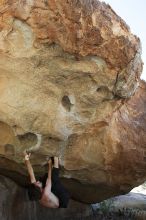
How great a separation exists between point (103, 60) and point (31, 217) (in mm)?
4686

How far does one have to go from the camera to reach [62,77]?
212 inches

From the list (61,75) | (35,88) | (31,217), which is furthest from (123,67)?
(31,217)

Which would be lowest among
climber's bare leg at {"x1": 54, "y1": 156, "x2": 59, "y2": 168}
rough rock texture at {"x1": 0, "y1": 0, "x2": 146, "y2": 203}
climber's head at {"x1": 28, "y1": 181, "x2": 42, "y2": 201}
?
climber's head at {"x1": 28, "y1": 181, "x2": 42, "y2": 201}

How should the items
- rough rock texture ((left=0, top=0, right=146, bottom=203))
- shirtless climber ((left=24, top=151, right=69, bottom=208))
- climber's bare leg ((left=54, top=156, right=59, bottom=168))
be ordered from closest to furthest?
rough rock texture ((left=0, top=0, right=146, bottom=203)), shirtless climber ((left=24, top=151, right=69, bottom=208)), climber's bare leg ((left=54, top=156, right=59, bottom=168))

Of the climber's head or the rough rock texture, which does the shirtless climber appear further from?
the rough rock texture

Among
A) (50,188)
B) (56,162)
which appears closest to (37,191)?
(50,188)

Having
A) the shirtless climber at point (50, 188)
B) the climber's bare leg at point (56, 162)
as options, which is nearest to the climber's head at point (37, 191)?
the shirtless climber at point (50, 188)

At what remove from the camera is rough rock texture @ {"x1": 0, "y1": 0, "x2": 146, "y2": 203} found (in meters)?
4.80

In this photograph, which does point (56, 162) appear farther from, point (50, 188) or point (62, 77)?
point (62, 77)

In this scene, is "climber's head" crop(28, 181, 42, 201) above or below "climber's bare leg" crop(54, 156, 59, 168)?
below

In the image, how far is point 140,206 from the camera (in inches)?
488

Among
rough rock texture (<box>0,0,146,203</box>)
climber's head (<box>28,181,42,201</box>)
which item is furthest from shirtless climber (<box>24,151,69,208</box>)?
rough rock texture (<box>0,0,146,203</box>)

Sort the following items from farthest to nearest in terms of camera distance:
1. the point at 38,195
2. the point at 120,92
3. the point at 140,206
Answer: the point at 140,206, the point at 38,195, the point at 120,92

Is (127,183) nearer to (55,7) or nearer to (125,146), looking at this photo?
(125,146)
